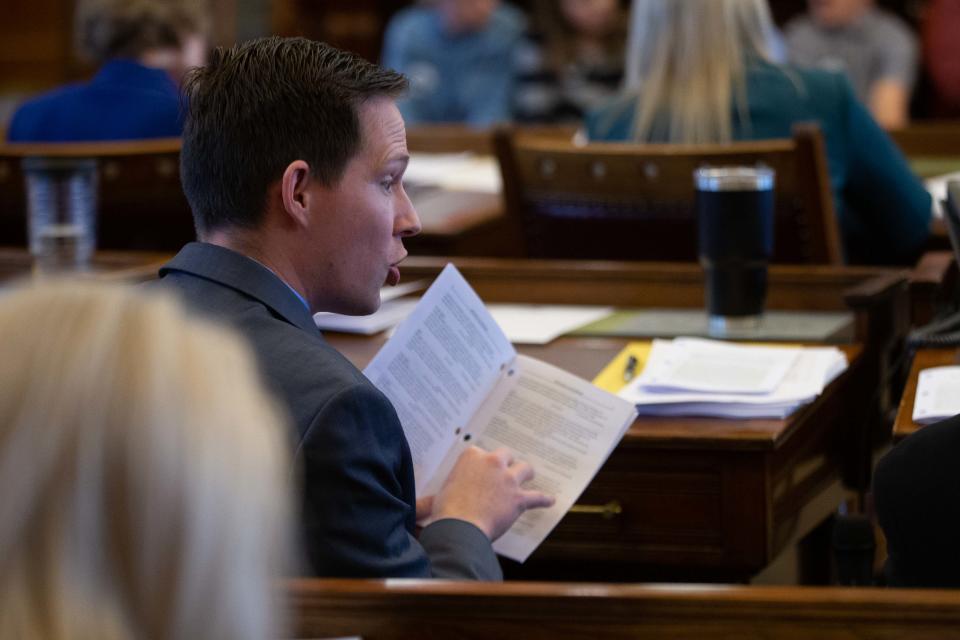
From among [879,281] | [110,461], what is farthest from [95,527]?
[879,281]

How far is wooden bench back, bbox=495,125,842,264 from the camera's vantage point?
2701 mm

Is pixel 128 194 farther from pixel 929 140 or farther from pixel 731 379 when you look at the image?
pixel 929 140

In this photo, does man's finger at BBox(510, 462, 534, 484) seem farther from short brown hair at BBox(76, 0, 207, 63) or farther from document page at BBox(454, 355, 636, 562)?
short brown hair at BBox(76, 0, 207, 63)

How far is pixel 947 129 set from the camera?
13.8 ft

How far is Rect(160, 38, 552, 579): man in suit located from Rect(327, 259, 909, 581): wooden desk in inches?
10.2

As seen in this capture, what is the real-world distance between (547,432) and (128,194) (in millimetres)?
1633

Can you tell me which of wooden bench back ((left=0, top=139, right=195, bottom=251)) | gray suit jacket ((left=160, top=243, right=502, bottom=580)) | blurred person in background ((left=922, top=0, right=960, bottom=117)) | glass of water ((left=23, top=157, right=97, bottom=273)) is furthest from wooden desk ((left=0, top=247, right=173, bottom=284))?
blurred person in background ((left=922, top=0, right=960, bottom=117))

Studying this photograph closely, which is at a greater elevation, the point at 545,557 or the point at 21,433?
the point at 21,433

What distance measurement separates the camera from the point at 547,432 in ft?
5.76

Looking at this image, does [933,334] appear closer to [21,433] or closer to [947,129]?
[21,433]

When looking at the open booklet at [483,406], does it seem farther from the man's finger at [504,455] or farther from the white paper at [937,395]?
the white paper at [937,395]

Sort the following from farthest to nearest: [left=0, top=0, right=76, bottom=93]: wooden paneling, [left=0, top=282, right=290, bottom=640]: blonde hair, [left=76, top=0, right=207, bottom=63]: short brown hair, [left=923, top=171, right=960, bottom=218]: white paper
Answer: [left=0, top=0, right=76, bottom=93]: wooden paneling, [left=76, top=0, right=207, bottom=63]: short brown hair, [left=923, top=171, right=960, bottom=218]: white paper, [left=0, top=282, right=290, bottom=640]: blonde hair

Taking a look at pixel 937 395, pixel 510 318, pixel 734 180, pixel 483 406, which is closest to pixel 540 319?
pixel 510 318

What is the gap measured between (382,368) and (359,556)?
0.42 m
